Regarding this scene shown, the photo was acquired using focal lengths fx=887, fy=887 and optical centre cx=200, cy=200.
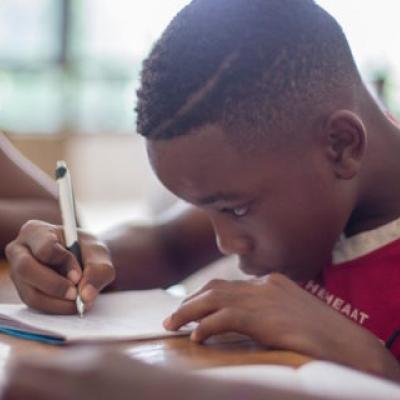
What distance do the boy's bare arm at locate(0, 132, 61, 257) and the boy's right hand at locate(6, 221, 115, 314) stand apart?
18 centimetres

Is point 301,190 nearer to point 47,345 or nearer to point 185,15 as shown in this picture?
point 185,15

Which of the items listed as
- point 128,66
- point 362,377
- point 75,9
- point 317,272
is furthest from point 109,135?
point 362,377

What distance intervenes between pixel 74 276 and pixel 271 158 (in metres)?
0.24

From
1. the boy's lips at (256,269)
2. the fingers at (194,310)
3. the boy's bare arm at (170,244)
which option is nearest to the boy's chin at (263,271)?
the boy's lips at (256,269)

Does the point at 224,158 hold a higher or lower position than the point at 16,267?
higher

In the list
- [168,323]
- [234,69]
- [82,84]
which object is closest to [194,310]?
[168,323]

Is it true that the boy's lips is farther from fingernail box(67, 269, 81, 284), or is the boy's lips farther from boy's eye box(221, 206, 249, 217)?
fingernail box(67, 269, 81, 284)

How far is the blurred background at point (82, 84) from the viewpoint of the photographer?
5.67 m

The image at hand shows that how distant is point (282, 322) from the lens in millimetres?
736

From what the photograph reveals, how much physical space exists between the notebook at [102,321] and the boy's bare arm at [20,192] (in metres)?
0.25

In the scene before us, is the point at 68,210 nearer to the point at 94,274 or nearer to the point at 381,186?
the point at 94,274

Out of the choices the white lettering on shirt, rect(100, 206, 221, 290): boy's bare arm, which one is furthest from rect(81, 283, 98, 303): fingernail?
rect(100, 206, 221, 290): boy's bare arm

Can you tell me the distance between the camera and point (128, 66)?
19.5ft

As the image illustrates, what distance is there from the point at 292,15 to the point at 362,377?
48cm
